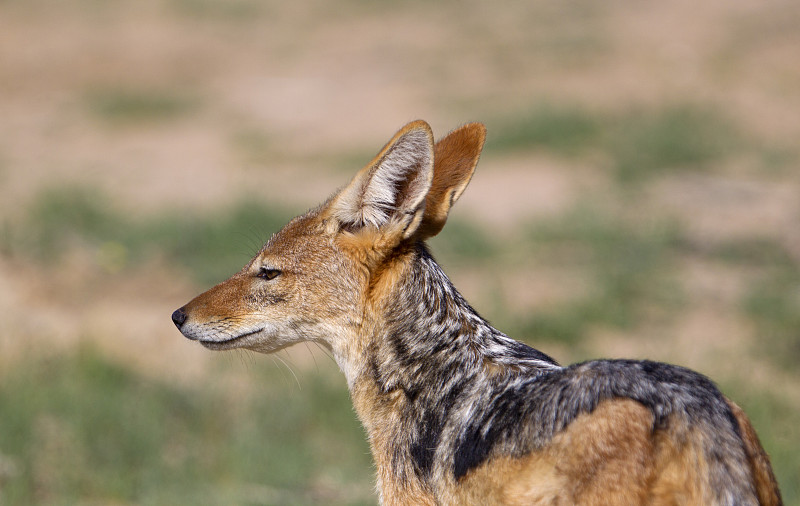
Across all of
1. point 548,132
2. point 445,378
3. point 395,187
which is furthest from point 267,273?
point 548,132

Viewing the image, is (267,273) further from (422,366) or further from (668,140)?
(668,140)

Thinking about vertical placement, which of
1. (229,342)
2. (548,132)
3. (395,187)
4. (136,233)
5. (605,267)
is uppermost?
(548,132)

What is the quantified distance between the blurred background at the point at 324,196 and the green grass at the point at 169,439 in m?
0.02

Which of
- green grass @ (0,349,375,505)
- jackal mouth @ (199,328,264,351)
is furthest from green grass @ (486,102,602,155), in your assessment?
jackal mouth @ (199,328,264,351)

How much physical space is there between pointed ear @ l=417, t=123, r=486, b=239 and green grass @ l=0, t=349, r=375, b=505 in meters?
2.30

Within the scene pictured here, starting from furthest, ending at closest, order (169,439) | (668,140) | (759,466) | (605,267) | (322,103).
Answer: (322,103) → (668,140) → (605,267) → (169,439) → (759,466)

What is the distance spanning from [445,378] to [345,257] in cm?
66

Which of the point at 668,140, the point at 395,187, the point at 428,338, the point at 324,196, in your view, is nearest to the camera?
the point at 428,338

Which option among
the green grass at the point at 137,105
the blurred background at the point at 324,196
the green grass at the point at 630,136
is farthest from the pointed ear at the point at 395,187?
the green grass at the point at 137,105

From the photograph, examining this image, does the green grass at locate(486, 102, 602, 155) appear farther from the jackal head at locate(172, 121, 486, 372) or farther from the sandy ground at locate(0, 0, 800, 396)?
the jackal head at locate(172, 121, 486, 372)

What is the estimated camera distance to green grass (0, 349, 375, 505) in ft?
19.5

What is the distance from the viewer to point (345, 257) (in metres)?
3.97

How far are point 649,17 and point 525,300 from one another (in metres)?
12.7

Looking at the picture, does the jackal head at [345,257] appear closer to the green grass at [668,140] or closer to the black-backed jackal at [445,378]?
the black-backed jackal at [445,378]
